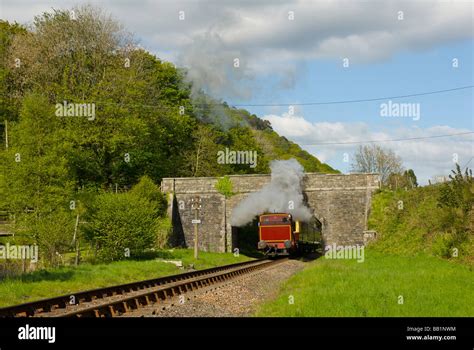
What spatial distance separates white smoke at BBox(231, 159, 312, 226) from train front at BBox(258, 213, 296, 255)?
254 centimetres

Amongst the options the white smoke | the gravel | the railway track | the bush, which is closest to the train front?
the white smoke

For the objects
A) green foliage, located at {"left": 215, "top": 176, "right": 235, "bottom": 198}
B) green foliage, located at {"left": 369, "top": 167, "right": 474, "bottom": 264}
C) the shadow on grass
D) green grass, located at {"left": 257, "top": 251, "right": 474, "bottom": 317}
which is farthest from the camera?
green foliage, located at {"left": 215, "top": 176, "right": 235, "bottom": 198}

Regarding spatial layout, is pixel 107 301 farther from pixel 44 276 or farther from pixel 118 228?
pixel 118 228

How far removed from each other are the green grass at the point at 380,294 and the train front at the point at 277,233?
1788cm

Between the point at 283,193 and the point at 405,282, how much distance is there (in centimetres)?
2644

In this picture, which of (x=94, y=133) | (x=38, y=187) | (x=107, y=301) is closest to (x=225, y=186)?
(x=94, y=133)

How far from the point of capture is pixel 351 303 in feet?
46.7

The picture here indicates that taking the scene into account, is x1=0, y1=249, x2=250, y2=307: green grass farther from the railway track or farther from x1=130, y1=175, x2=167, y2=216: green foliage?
x1=130, y1=175, x2=167, y2=216: green foliage

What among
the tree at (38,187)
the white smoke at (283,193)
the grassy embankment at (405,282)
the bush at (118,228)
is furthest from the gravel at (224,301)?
the white smoke at (283,193)

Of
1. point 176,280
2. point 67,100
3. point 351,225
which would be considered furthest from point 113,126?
point 176,280

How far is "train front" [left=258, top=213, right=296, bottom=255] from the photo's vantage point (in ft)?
134

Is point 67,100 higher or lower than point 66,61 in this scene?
lower
